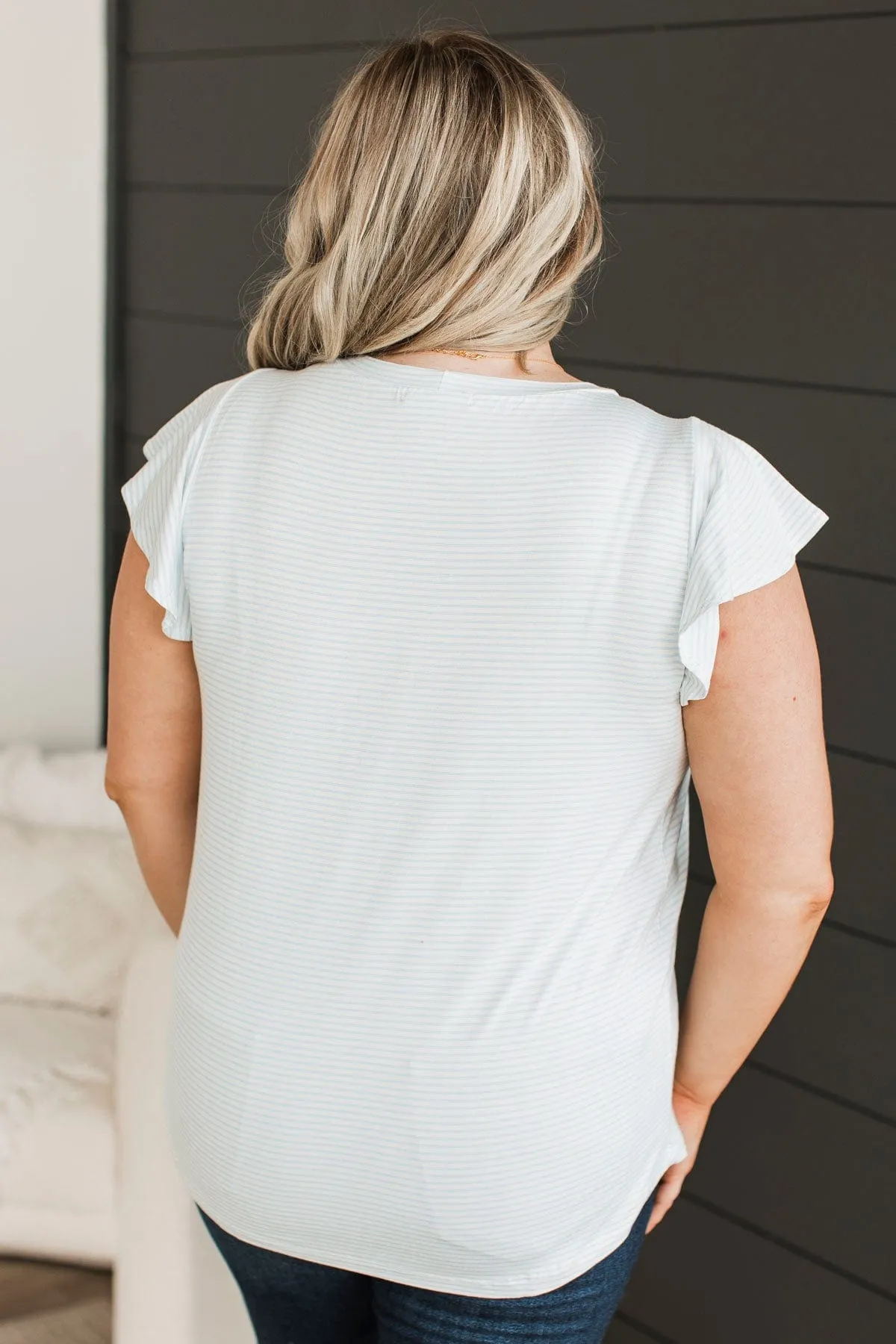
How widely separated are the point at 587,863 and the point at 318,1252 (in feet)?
1.19

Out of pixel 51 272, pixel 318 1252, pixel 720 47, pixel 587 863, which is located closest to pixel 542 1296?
pixel 318 1252

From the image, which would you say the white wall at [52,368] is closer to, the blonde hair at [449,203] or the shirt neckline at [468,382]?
the blonde hair at [449,203]

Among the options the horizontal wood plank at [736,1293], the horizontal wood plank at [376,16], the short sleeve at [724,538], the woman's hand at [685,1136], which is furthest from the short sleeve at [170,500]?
the horizontal wood plank at [736,1293]

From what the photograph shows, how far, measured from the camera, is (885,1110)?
5.03 feet

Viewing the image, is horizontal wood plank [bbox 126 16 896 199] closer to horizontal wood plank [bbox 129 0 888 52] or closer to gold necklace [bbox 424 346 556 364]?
horizontal wood plank [bbox 129 0 888 52]

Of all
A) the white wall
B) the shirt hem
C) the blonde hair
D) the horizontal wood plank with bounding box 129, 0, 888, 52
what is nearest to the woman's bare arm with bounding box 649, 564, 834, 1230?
the shirt hem

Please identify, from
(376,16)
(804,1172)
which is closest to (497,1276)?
(804,1172)

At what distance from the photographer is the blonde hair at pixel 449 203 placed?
841 mm

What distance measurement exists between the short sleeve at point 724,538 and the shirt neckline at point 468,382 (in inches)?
3.2

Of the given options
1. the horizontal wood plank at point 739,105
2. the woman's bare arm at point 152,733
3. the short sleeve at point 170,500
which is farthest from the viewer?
the horizontal wood plank at point 739,105

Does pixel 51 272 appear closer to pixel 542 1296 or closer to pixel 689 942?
pixel 689 942

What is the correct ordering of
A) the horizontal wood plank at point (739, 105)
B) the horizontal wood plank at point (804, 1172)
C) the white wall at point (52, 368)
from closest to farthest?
the horizontal wood plank at point (739, 105), the horizontal wood plank at point (804, 1172), the white wall at point (52, 368)

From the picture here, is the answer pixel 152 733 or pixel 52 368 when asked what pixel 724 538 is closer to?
pixel 152 733

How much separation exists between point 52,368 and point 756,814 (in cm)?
202
